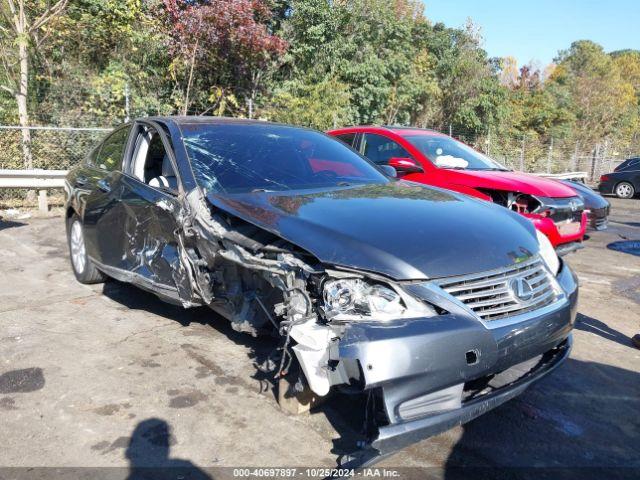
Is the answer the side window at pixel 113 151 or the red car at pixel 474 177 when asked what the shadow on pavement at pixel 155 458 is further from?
the red car at pixel 474 177

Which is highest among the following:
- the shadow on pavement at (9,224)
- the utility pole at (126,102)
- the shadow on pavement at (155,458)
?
the utility pole at (126,102)

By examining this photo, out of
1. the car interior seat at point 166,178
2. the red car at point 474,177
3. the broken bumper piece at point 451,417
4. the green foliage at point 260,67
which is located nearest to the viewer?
the broken bumper piece at point 451,417

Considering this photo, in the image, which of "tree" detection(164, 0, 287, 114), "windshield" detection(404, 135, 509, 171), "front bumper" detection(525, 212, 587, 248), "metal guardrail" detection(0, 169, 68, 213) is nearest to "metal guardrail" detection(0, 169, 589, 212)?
"metal guardrail" detection(0, 169, 68, 213)

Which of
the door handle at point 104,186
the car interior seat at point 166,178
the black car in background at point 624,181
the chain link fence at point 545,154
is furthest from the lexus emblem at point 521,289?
the chain link fence at point 545,154

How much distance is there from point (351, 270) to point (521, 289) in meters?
0.91

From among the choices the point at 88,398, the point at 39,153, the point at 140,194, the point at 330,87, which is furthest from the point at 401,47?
the point at 88,398

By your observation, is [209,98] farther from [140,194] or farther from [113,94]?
[140,194]

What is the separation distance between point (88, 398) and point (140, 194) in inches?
60.1

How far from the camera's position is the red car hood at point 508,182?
6.18 m

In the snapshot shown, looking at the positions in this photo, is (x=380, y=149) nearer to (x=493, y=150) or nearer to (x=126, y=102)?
(x=126, y=102)

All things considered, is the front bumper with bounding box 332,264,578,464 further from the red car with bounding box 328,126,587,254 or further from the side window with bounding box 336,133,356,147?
the side window with bounding box 336,133,356,147

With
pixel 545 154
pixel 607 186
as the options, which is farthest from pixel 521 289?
pixel 545 154

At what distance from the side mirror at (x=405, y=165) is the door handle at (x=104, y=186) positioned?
338 cm

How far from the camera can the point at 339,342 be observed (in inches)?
94.0
